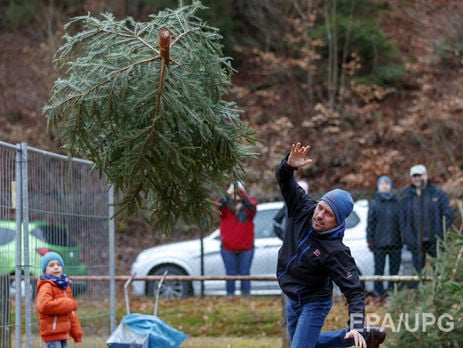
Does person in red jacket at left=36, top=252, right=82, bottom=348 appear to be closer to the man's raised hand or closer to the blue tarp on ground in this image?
the blue tarp on ground

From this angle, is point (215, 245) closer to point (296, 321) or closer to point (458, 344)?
point (458, 344)

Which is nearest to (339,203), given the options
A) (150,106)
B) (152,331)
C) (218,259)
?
(150,106)

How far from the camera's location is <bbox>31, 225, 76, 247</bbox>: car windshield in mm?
9672

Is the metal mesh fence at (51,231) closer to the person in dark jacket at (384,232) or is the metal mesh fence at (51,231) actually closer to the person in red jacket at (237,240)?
the person in red jacket at (237,240)

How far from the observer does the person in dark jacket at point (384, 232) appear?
1338 centimetres

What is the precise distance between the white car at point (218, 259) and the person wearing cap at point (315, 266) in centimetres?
687

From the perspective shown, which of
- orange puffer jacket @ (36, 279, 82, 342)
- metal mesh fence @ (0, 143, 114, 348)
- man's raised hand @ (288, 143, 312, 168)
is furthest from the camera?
orange puffer jacket @ (36, 279, 82, 342)

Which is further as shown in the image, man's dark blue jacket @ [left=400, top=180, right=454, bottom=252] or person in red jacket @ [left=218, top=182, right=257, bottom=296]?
person in red jacket @ [left=218, top=182, right=257, bottom=296]

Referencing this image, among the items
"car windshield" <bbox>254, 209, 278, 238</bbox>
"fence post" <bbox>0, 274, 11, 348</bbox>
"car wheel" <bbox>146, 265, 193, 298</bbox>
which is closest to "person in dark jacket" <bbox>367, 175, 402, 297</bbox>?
"car windshield" <bbox>254, 209, 278, 238</bbox>

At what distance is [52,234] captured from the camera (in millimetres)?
9695

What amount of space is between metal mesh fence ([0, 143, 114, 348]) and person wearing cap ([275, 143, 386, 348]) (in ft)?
6.34

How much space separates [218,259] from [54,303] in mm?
6500

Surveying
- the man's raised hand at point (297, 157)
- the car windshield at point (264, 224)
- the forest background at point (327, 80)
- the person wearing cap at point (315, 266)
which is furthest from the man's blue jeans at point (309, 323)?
the forest background at point (327, 80)

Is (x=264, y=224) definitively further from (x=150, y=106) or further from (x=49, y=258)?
(x=150, y=106)
